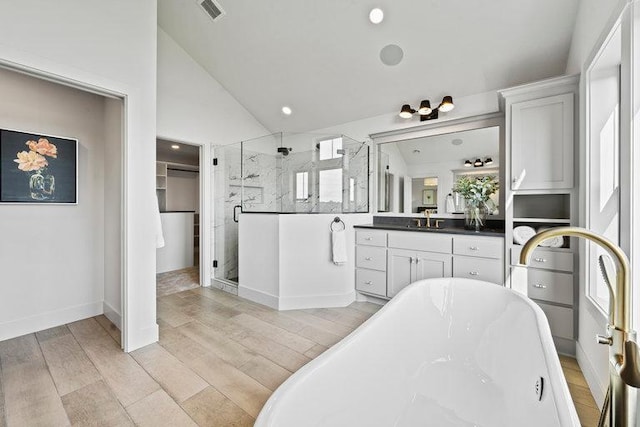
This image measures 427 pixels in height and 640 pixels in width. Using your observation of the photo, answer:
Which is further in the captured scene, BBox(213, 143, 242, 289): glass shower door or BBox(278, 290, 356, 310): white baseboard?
BBox(213, 143, 242, 289): glass shower door

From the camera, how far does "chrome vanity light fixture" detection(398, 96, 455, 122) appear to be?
9.46ft

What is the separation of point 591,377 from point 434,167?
2123 mm

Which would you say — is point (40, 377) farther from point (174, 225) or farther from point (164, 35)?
point (164, 35)

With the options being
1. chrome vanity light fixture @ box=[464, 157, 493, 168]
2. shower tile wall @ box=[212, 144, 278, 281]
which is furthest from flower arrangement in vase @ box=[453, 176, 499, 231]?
shower tile wall @ box=[212, 144, 278, 281]

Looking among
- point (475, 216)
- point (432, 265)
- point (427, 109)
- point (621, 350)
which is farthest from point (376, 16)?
point (621, 350)

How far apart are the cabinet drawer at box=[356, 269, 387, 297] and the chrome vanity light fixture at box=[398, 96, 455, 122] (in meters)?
1.81

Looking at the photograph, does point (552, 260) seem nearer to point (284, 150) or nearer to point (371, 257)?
point (371, 257)

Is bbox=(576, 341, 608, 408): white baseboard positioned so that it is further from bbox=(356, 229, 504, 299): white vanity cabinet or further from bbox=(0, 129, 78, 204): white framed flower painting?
bbox=(0, 129, 78, 204): white framed flower painting

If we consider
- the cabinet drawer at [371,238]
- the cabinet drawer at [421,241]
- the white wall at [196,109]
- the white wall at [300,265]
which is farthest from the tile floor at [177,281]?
the cabinet drawer at [421,241]

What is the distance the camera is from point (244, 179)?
365 centimetres

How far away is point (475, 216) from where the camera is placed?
8.95ft

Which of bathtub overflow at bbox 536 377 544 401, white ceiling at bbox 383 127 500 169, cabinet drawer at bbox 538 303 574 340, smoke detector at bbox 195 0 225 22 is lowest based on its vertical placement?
cabinet drawer at bbox 538 303 574 340

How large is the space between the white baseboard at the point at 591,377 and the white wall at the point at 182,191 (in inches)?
247

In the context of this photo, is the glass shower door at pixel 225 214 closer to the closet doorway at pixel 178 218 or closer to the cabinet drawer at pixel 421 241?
the closet doorway at pixel 178 218
